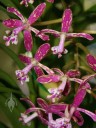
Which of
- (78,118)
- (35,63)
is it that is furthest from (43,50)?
(78,118)

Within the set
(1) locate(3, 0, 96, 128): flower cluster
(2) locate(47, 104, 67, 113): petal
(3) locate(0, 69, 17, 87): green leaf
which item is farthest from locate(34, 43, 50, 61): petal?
(3) locate(0, 69, 17, 87): green leaf

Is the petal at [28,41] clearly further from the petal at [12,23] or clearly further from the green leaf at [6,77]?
the green leaf at [6,77]

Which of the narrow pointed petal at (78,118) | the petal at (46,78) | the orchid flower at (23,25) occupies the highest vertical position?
the orchid flower at (23,25)

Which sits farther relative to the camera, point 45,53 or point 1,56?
point 1,56

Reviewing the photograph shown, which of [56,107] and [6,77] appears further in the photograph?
[6,77]

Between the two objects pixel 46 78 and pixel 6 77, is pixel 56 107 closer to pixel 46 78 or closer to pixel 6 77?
pixel 46 78

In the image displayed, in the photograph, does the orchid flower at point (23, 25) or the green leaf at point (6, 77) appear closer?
the orchid flower at point (23, 25)

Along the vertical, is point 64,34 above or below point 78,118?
above

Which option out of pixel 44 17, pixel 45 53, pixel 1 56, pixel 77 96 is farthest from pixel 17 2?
pixel 1 56

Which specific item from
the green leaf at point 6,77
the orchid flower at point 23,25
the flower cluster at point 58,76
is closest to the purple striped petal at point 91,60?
the flower cluster at point 58,76

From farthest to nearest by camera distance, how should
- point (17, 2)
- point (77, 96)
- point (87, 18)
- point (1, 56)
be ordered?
point (1, 56), point (87, 18), point (17, 2), point (77, 96)

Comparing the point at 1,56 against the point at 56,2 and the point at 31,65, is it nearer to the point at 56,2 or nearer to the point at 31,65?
the point at 56,2
